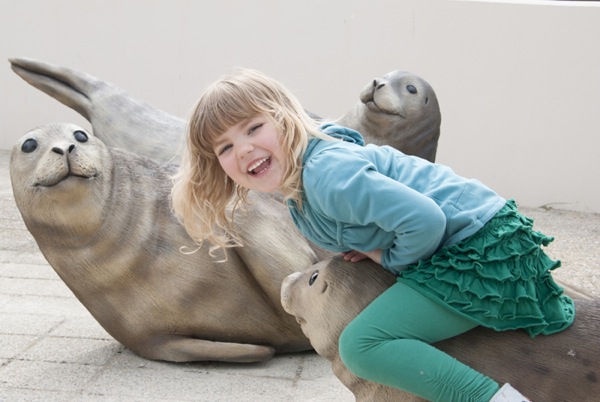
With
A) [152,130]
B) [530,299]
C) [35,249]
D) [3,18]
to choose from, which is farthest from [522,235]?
[3,18]

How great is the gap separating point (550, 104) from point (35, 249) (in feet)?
15.0

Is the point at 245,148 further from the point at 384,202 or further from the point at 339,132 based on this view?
the point at 384,202

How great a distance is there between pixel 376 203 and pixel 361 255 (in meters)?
0.35

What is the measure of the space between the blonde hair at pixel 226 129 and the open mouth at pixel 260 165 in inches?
2.5

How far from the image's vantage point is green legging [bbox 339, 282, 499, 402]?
2283mm

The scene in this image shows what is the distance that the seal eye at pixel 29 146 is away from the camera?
347cm

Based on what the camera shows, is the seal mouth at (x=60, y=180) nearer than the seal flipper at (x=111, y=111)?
Yes

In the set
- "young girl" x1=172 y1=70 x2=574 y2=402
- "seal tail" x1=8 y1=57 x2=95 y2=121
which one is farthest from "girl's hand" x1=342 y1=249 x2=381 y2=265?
"seal tail" x1=8 y1=57 x2=95 y2=121

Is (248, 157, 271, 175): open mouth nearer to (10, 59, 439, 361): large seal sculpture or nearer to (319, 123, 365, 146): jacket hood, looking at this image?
(319, 123, 365, 146): jacket hood

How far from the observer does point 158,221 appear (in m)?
3.63

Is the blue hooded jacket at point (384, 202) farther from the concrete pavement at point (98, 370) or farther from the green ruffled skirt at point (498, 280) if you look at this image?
the concrete pavement at point (98, 370)

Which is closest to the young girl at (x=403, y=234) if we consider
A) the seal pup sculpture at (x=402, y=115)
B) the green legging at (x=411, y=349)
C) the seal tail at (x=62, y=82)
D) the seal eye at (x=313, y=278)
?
the green legging at (x=411, y=349)

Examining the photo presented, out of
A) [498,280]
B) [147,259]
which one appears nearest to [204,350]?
[147,259]

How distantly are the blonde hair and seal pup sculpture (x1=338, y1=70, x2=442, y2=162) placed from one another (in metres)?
1.42
